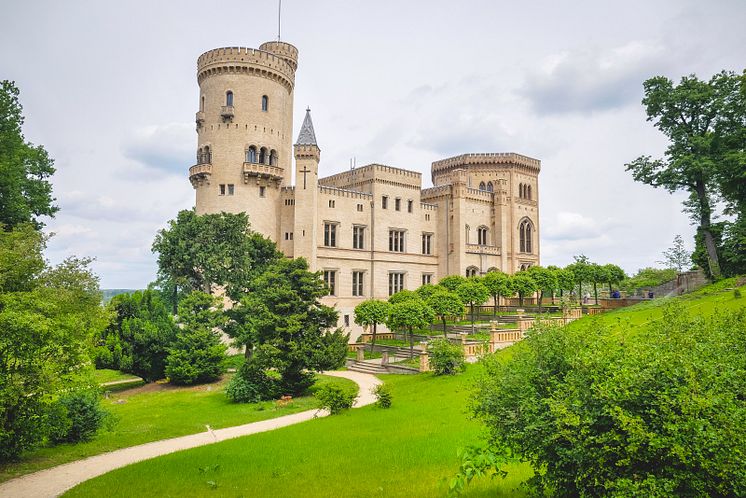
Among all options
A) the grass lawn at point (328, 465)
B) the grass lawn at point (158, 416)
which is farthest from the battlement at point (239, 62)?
the grass lawn at point (328, 465)

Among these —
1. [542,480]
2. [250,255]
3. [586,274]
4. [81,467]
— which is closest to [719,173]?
[586,274]

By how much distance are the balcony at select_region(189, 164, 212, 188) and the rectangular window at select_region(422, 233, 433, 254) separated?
20.1 metres

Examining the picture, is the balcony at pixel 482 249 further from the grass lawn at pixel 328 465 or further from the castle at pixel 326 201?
the grass lawn at pixel 328 465

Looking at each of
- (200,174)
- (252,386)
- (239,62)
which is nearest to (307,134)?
(239,62)

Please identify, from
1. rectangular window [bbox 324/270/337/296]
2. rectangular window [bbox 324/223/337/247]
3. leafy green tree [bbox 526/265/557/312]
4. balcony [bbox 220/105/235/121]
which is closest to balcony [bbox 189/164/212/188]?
balcony [bbox 220/105/235/121]

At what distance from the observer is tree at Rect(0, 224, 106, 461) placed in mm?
14070

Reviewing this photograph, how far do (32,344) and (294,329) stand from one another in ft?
42.5

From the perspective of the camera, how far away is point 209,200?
132ft

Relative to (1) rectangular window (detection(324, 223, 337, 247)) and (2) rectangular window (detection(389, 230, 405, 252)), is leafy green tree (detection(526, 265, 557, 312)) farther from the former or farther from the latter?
(1) rectangular window (detection(324, 223, 337, 247))

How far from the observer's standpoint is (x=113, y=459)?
16062 mm

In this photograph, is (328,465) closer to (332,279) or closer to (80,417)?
(80,417)

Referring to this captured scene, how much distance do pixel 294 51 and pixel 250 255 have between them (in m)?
19.8

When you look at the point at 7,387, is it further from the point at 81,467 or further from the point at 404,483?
the point at 404,483

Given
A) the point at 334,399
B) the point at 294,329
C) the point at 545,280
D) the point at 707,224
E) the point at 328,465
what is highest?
the point at 707,224
